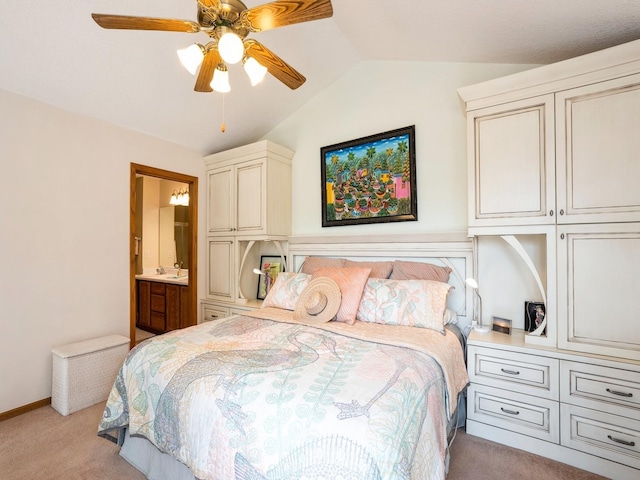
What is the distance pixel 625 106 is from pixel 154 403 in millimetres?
3023

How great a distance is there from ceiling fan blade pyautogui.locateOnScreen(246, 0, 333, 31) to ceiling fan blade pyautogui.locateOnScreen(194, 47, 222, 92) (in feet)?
0.94

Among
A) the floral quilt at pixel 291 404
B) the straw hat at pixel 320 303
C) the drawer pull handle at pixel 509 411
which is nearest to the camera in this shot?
the floral quilt at pixel 291 404

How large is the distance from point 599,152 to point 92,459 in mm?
3563

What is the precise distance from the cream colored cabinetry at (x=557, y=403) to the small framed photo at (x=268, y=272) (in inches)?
85.5

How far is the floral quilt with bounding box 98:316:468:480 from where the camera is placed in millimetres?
1037

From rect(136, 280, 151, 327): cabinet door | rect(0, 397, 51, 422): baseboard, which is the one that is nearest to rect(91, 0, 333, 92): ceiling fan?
rect(0, 397, 51, 422): baseboard

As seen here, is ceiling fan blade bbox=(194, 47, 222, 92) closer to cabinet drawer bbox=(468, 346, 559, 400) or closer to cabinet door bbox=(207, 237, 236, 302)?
cabinet door bbox=(207, 237, 236, 302)

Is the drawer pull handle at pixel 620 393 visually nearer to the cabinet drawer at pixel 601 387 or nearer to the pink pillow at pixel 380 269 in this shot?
the cabinet drawer at pixel 601 387

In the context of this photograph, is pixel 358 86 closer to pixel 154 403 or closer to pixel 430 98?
pixel 430 98

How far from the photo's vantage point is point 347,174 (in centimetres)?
312

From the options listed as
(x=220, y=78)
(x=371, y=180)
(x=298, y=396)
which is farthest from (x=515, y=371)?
(x=220, y=78)

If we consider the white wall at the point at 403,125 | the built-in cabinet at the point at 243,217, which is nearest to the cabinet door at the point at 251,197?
the built-in cabinet at the point at 243,217

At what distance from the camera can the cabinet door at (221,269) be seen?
3.58m

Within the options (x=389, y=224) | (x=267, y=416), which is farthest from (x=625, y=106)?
(x=267, y=416)
